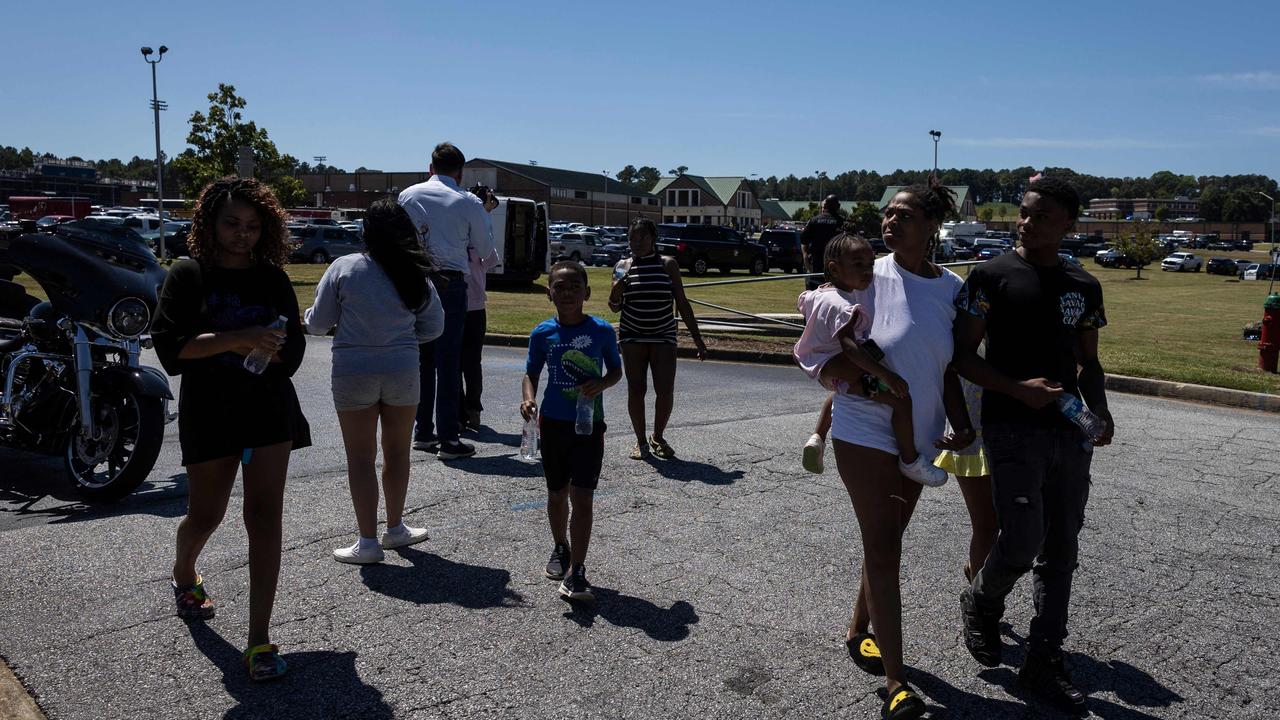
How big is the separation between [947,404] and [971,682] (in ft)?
3.61

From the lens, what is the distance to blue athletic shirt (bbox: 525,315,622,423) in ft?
15.9

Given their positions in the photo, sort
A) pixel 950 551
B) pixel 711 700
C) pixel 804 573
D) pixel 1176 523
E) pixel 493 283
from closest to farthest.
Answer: pixel 711 700, pixel 804 573, pixel 950 551, pixel 1176 523, pixel 493 283

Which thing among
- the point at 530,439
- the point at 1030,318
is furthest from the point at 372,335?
the point at 1030,318

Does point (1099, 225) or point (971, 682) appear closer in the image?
point (971, 682)

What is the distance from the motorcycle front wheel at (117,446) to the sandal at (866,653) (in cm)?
413

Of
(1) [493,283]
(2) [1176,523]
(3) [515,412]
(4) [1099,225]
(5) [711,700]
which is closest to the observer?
(5) [711,700]

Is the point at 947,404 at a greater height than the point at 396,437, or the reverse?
the point at 947,404

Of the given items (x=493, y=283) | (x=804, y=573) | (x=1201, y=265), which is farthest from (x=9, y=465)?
(x=1201, y=265)

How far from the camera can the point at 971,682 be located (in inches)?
159

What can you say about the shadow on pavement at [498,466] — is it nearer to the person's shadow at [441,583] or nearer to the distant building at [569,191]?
the person's shadow at [441,583]

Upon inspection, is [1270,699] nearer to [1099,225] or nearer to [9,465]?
[9,465]

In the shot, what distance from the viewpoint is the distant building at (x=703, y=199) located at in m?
130

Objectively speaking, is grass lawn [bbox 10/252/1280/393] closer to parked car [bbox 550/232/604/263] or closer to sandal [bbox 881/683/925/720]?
sandal [bbox 881/683/925/720]

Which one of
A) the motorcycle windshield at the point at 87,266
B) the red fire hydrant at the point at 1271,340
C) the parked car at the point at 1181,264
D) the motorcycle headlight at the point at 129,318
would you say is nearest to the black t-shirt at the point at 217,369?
the motorcycle headlight at the point at 129,318
